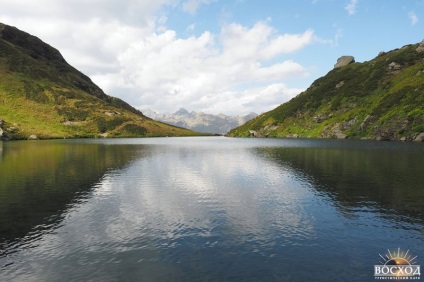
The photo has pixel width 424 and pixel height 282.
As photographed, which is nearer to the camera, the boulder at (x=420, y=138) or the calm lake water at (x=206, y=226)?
the calm lake water at (x=206, y=226)

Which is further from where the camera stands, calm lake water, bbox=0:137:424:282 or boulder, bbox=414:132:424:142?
boulder, bbox=414:132:424:142

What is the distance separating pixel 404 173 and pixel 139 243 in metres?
56.0

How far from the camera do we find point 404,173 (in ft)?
207

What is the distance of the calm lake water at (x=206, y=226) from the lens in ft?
78.0

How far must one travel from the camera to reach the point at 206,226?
33.7m

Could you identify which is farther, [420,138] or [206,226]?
[420,138]

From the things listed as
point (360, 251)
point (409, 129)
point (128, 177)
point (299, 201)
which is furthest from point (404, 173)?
point (409, 129)

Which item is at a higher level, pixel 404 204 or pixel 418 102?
pixel 418 102

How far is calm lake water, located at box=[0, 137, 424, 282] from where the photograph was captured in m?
23.8

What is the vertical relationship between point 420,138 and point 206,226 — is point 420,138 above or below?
above

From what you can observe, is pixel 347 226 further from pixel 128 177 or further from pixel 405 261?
pixel 128 177

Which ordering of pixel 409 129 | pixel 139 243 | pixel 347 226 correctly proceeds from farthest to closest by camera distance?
pixel 409 129
pixel 347 226
pixel 139 243

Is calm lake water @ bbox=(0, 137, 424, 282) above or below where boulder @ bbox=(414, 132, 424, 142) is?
below

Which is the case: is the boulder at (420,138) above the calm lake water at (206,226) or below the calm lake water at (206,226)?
above
